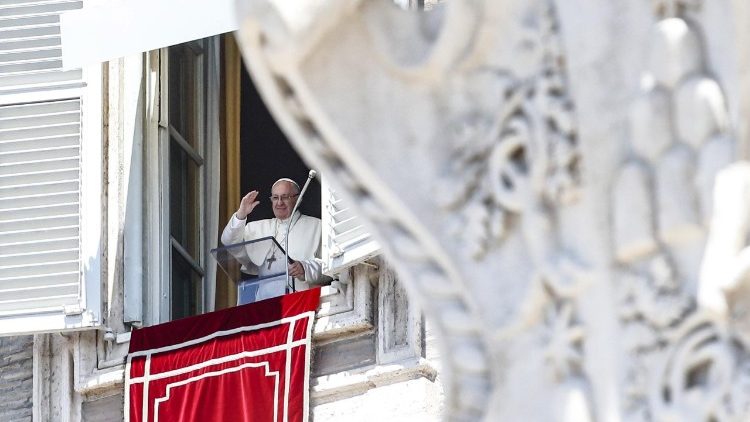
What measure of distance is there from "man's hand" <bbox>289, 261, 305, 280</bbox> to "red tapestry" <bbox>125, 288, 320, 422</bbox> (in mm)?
185

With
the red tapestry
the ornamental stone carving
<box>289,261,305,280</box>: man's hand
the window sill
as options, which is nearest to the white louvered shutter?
the red tapestry

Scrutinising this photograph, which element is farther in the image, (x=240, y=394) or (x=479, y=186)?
(x=240, y=394)

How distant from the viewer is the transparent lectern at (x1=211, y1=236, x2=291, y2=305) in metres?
11.5

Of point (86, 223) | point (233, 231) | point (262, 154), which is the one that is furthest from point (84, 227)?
point (262, 154)

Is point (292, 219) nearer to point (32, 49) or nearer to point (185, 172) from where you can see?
point (185, 172)

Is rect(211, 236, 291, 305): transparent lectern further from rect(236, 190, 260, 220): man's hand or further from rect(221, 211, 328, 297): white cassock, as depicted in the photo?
rect(236, 190, 260, 220): man's hand

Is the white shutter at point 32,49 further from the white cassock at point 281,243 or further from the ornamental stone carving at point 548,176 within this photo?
the ornamental stone carving at point 548,176

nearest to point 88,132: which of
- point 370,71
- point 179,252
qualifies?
point 179,252

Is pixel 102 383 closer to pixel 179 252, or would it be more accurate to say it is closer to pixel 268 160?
pixel 179 252

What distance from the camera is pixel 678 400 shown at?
137 inches

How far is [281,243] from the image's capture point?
1186cm

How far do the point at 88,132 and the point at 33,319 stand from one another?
2.72 ft

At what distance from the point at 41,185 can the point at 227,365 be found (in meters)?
1.19

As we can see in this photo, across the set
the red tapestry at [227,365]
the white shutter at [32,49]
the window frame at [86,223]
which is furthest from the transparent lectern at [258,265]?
the white shutter at [32,49]
